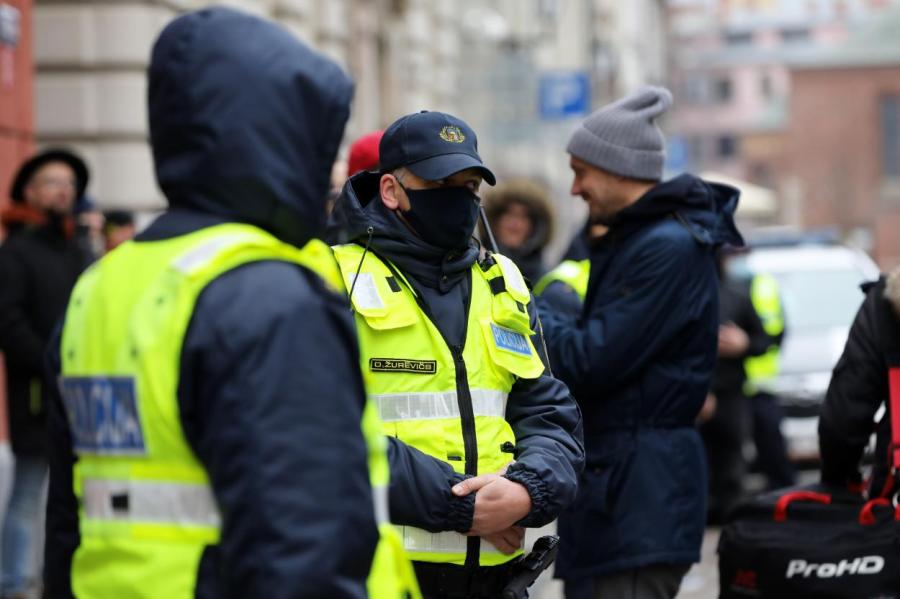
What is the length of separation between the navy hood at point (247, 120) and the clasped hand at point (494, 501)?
4.01ft

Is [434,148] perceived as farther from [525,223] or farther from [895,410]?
[525,223]

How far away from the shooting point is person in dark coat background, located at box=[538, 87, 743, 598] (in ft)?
16.0

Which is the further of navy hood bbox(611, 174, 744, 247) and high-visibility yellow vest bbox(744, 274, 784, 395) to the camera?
high-visibility yellow vest bbox(744, 274, 784, 395)

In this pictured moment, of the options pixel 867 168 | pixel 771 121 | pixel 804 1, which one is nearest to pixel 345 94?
pixel 867 168

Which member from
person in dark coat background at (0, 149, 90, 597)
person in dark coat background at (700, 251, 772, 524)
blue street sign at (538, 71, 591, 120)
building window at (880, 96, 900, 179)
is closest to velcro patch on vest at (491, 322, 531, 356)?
person in dark coat background at (0, 149, 90, 597)

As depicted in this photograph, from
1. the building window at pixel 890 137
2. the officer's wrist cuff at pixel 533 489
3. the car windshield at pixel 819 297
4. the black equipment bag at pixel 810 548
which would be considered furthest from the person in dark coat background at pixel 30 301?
the building window at pixel 890 137

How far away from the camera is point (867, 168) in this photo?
274 ft

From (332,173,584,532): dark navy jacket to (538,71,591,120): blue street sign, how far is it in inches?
642

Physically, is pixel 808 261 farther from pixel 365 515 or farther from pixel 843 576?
pixel 365 515

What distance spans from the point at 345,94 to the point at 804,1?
120695 mm

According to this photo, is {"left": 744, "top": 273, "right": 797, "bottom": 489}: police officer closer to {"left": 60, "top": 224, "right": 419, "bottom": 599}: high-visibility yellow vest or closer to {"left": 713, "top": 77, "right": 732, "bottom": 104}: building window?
{"left": 60, "top": 224, "right": 419, "bottom": 599}: high-visibility yellow vest

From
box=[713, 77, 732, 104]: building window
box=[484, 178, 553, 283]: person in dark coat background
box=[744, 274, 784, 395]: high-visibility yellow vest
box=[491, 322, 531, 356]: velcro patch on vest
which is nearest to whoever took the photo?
box=[491, 322, 531, 356]: velcro patch on vest

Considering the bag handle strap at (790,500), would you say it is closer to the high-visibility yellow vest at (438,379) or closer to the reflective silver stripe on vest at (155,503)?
the high-visibility yellow vest at (438,379)

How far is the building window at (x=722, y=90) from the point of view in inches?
4244
